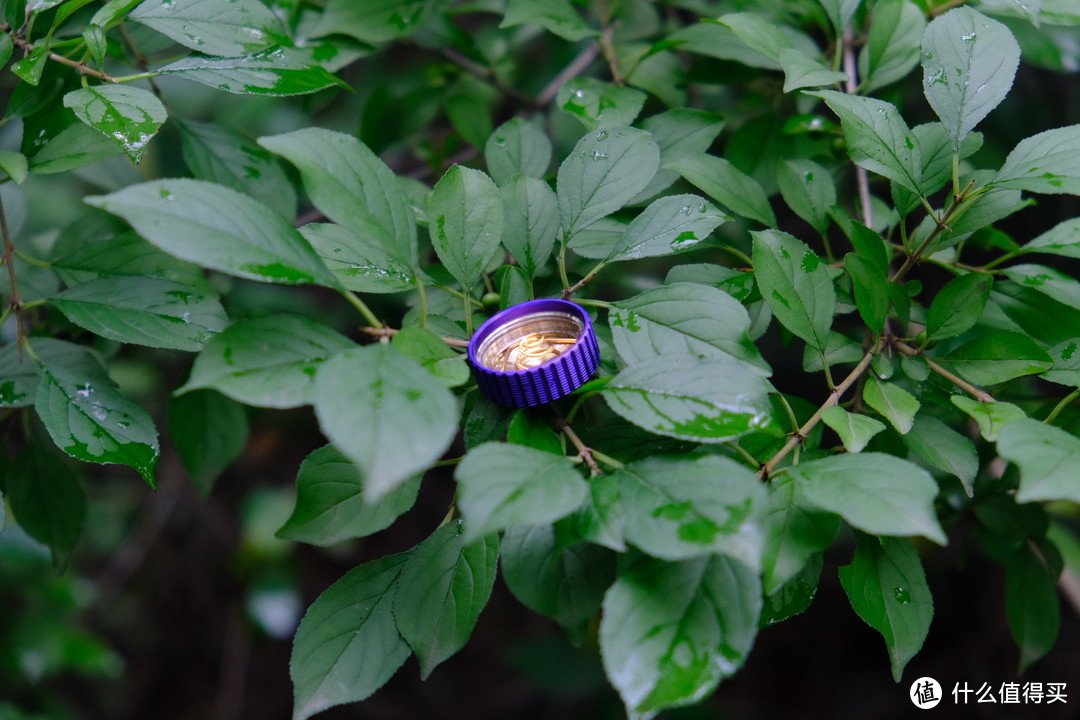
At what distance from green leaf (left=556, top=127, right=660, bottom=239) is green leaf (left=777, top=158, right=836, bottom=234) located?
19cm

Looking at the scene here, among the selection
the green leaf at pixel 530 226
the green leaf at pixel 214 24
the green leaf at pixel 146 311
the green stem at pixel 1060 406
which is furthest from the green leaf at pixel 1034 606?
the green leaf at pixel 214 24

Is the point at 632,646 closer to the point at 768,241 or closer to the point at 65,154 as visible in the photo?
the point at 768,241

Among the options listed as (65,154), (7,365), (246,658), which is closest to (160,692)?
(246,658)

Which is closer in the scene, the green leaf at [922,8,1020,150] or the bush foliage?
the bush foliage

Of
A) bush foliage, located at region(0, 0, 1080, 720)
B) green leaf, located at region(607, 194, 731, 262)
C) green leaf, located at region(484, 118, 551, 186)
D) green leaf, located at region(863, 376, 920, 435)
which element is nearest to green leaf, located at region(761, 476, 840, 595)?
bush foliage, located at region(0, 0, 1080, 720)

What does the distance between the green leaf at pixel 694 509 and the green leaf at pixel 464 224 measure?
9.2 inches

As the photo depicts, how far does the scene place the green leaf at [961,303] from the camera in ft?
2.36

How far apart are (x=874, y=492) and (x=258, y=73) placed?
653mm

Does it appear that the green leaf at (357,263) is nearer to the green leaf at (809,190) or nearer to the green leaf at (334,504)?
the green leaf at (334,504)

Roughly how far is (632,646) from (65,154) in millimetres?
716

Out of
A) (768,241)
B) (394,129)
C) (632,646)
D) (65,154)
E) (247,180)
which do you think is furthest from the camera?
(394,129)

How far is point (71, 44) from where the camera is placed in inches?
33.4

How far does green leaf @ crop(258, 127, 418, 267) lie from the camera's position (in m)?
0.58

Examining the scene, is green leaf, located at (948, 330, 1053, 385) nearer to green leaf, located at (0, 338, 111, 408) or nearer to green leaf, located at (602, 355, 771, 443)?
green leaf, located at (602, 355, 771, 443)
